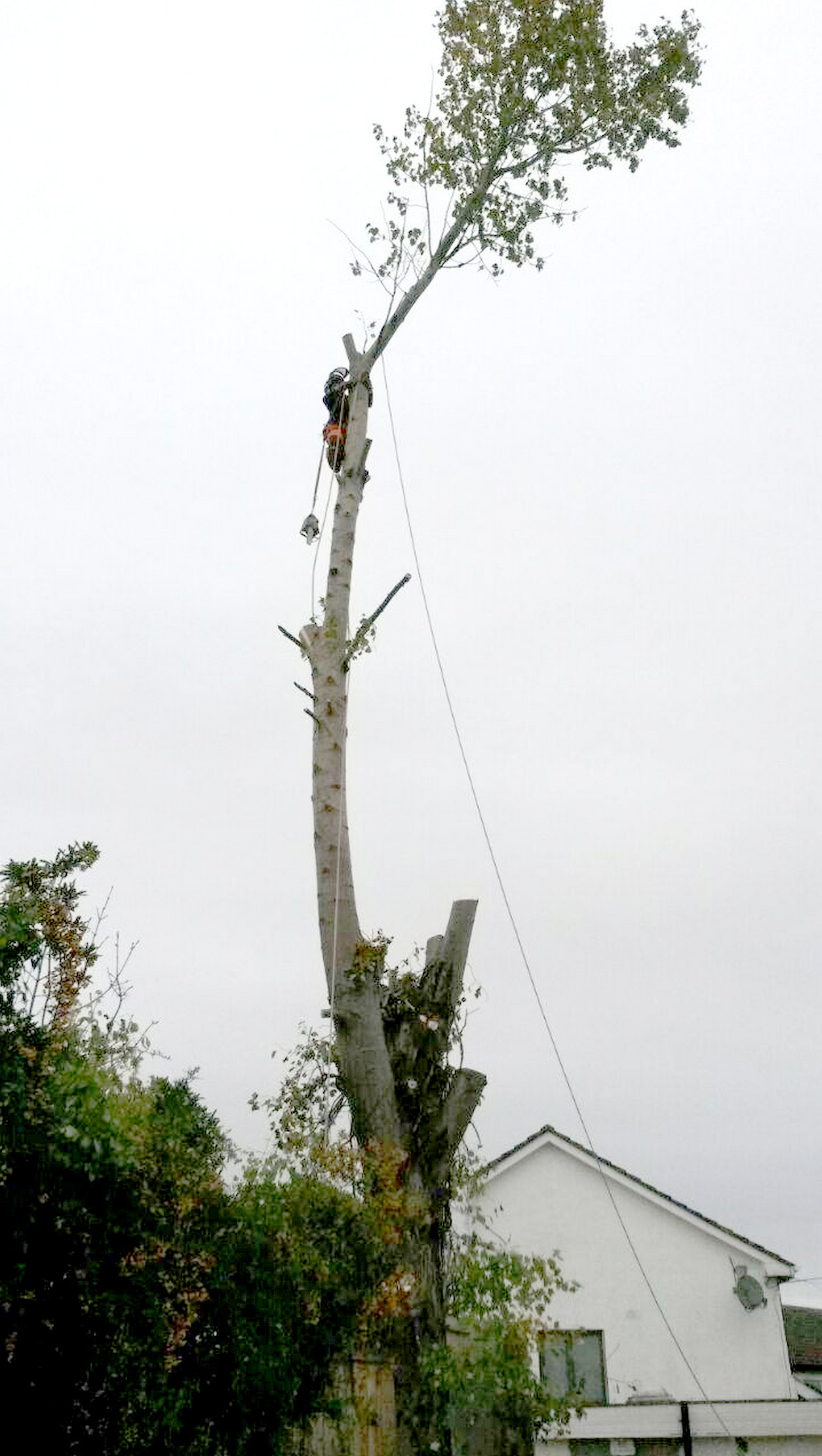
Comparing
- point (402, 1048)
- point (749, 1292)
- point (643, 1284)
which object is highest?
point (402, 1048)

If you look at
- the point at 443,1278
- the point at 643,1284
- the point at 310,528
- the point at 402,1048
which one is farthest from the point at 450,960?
the point at 643,1284

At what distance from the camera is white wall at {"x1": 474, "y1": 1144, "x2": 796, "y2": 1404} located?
18.5 metres

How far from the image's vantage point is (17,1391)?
5.82m

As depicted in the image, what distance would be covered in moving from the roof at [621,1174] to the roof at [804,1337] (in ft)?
8.25

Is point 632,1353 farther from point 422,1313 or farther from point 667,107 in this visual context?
point 667,107

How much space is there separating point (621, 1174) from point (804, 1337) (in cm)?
1394

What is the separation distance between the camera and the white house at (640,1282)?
18.5 metres

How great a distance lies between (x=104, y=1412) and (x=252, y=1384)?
42.6 inches

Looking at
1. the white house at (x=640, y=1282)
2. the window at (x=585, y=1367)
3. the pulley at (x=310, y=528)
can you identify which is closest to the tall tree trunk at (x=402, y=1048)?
the pulley at (x=310, y=528)

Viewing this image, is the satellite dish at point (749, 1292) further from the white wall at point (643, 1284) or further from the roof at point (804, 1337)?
the roof at point (804, 1337)

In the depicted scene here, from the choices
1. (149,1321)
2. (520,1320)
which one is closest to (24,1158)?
(149,1321)

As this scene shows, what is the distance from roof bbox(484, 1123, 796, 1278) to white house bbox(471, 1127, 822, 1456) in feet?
0.06

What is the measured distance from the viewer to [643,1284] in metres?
19.2

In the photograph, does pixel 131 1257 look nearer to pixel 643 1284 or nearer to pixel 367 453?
pixel 367 453
